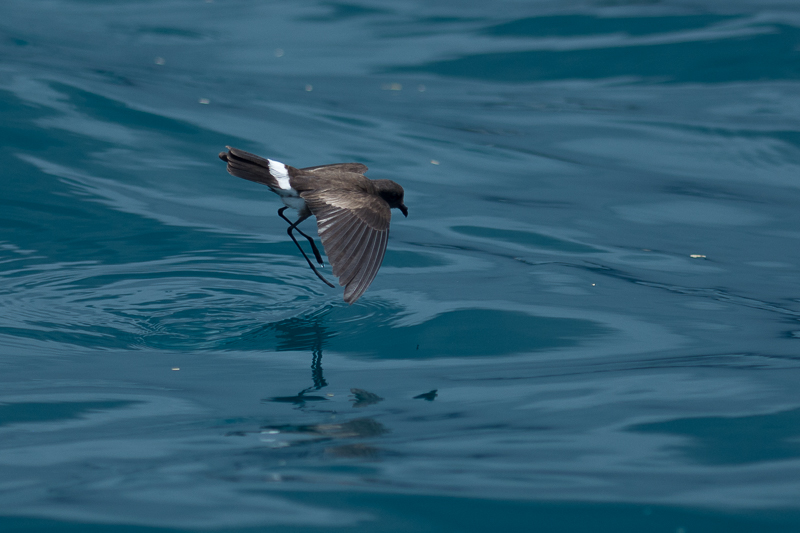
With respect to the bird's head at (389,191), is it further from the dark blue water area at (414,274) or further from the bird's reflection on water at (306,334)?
the bird's reflection on water at (306,334)

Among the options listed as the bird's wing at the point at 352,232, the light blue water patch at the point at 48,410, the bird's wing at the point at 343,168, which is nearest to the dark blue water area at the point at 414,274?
the light blue water patch at the point at 48,410

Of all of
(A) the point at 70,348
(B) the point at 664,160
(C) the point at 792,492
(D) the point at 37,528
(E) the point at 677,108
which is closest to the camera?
(D) the point at 37,528

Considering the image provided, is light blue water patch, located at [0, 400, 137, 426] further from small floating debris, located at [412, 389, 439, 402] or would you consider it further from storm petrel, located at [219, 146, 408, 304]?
small floating debris, located at [412, 389, 439, 402]

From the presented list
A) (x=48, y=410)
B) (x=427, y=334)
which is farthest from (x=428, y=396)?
(x=48, y=410)

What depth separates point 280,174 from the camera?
466 cm

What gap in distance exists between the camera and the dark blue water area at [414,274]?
2967mm

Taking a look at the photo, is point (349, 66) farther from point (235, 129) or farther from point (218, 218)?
point (218, 218)

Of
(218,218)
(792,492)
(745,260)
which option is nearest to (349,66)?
(218,218)

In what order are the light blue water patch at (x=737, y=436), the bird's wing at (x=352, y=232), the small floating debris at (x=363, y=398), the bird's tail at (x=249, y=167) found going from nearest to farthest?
the light blue water patch at (x=737, y=436), the small floating debris at (x=363, y=398), the bird's wing at (x=352, y=232), the bird's tail at (x=249, y=167)

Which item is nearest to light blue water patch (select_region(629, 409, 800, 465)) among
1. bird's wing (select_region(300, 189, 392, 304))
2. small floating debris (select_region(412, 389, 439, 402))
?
small floating debris (select_region(412, 389, 439, 402))

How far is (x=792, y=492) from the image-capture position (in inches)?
113

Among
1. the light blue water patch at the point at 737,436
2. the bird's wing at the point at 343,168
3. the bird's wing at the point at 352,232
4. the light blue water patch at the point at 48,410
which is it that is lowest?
the light blue water patch at the point at 737,436

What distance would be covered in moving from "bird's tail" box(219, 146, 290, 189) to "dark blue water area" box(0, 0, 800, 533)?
31.0 inches

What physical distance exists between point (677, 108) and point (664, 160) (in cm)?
143
